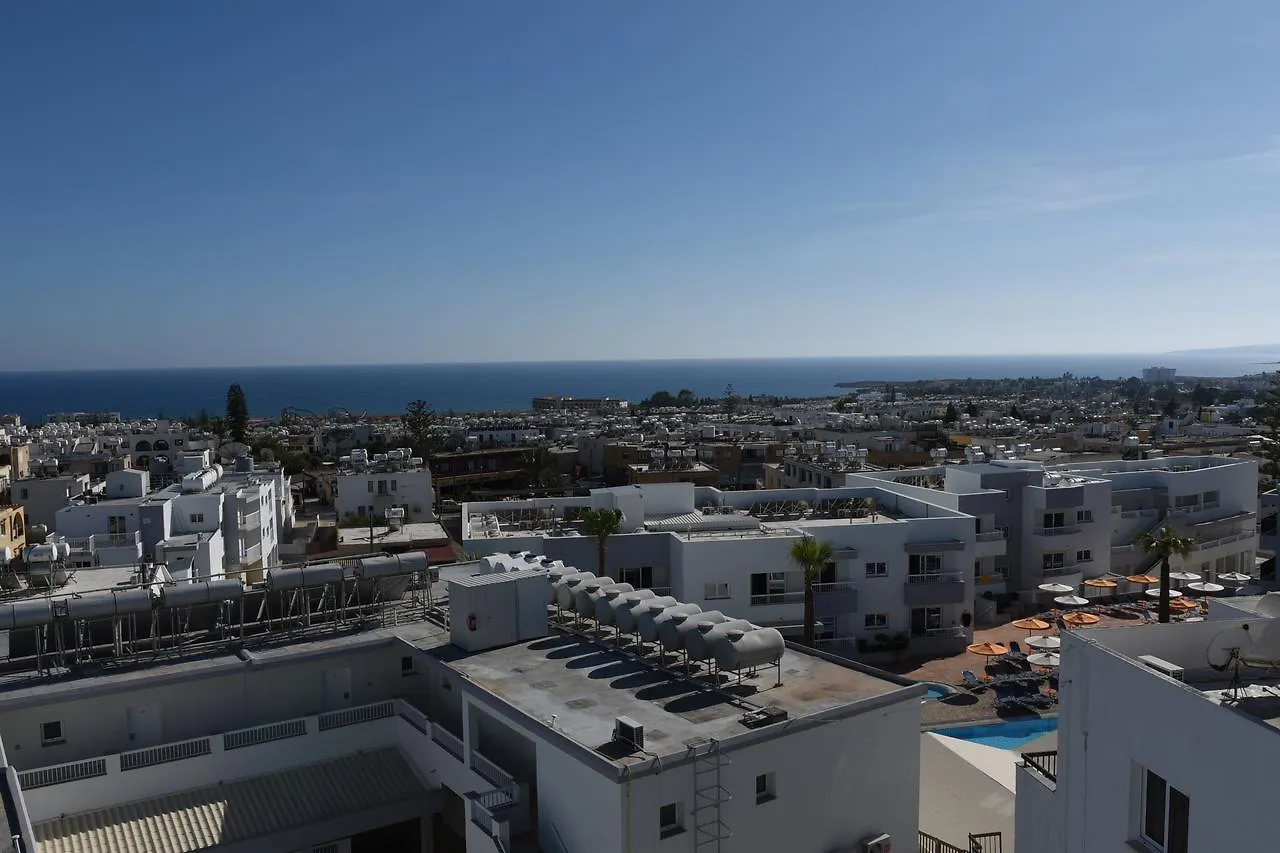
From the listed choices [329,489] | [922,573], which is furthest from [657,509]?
[329,489]

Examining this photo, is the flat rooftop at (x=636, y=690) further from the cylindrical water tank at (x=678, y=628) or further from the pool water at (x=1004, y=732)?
the pool water at (x=1004, y=732)

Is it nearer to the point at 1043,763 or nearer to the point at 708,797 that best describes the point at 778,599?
the point at 708,797

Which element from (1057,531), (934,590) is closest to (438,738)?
(934,590)

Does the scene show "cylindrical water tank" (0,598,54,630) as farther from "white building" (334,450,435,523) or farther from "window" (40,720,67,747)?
"white building" (334,450,435,523)

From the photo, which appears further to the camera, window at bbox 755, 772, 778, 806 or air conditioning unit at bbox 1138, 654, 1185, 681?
window at bbox 755, 772, 778, 806

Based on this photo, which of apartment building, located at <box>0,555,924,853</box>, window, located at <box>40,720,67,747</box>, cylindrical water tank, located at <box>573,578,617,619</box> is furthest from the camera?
cylindrical water tank, located at <box>573,578,617,619</box>

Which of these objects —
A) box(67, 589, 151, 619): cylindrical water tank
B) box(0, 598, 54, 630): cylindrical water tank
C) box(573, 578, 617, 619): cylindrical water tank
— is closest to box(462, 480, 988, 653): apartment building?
box(573, 578, 617, 619): cylindrical water tank

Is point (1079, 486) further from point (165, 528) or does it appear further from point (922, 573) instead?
point (165, 528)
